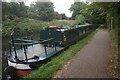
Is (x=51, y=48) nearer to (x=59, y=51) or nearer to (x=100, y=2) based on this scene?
(x=59, y=51)

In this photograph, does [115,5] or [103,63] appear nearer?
[103,63]

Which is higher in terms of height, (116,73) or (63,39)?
(63,39)

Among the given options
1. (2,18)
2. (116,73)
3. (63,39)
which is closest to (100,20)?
(2,18)

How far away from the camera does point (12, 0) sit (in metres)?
37.9

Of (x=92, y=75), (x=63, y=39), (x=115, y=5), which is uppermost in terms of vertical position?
(x=115, y=5)

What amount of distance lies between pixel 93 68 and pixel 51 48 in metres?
5.30

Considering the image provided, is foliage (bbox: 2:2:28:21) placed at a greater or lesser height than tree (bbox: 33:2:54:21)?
lesser

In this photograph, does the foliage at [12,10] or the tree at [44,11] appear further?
the tree at [44,11]

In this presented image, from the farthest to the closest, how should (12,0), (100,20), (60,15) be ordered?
(60,15)
(100,20)
(12,0)

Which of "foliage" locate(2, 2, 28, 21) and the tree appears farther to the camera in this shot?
the tree

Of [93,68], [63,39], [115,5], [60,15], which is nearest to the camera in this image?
[93,68]

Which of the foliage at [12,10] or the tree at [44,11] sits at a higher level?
the tree at [44,11]

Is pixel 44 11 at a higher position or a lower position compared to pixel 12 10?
higher

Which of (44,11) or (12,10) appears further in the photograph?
(44,11)
